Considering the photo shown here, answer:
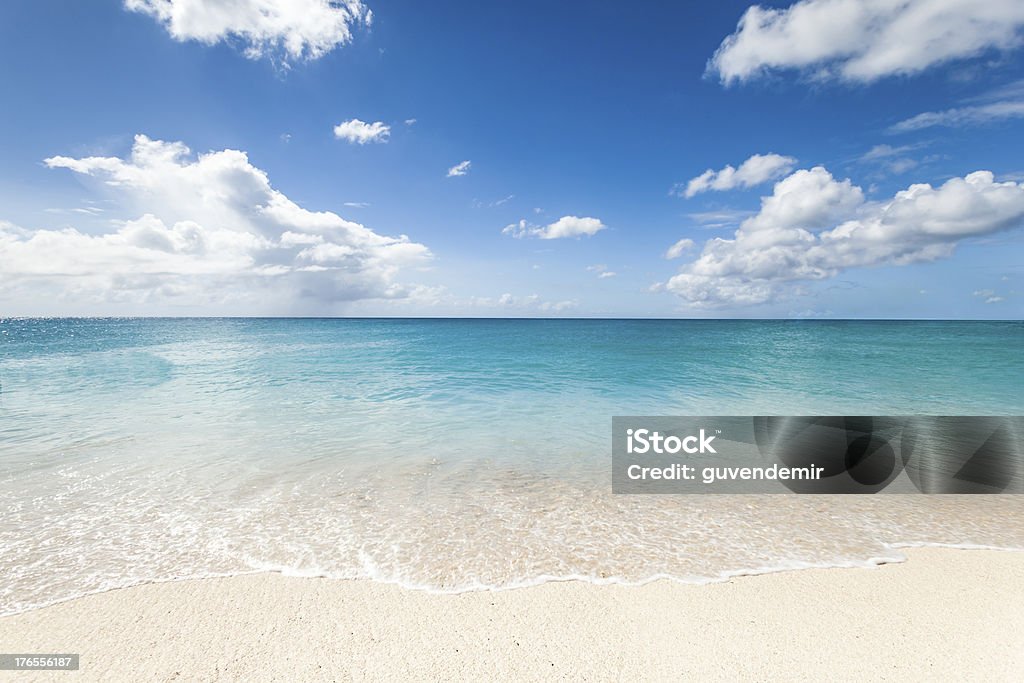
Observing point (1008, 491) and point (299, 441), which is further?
point (299, 441)

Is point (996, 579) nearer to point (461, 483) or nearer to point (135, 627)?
point (461, 483)

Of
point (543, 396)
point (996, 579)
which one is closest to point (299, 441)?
point (543, 396)

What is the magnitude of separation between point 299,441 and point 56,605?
6.17 metres

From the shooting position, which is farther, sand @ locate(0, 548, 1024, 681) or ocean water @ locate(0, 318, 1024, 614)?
ocean water @ locate(0, 318, 1024, 614)

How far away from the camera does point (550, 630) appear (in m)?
4.20

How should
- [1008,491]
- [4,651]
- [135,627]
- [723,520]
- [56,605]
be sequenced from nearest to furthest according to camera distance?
[4,651] < [135,627] < [56,605] < [723,520] < [1008,491]

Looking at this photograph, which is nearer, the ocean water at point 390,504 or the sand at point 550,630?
the sand at point 550,630

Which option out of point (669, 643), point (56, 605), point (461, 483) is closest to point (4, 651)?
point (56, 605)

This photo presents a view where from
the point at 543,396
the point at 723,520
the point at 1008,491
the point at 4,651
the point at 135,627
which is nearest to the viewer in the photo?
the point at 4,651

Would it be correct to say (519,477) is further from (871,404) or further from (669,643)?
(871,404)

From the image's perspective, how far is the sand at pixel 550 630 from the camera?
3691 millimetres

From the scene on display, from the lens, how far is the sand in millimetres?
3691

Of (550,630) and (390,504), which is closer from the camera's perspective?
(550,630)

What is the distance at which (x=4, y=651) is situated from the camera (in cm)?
386
